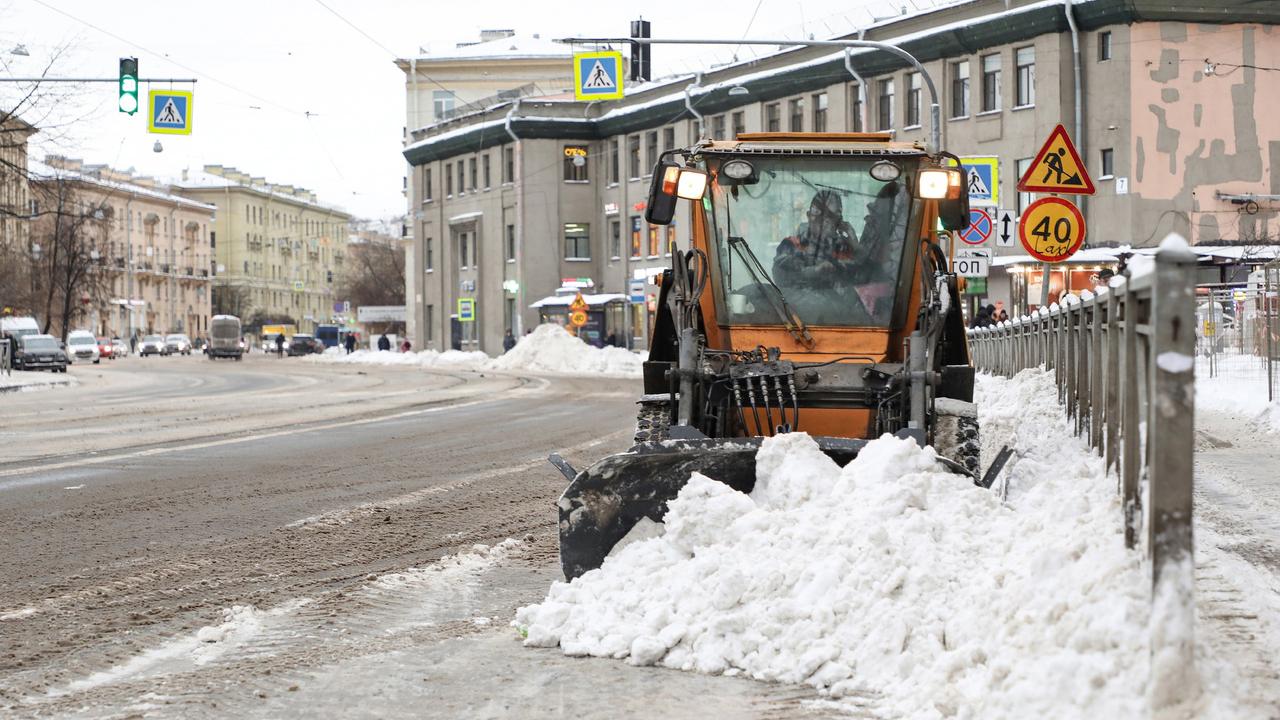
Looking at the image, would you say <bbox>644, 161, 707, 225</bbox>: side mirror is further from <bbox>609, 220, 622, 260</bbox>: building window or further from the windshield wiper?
<bbox>609, 220, 622, 260</bbox>: building window

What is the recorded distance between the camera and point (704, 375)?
1013 centimetres

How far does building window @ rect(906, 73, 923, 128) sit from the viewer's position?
5125 centimetres

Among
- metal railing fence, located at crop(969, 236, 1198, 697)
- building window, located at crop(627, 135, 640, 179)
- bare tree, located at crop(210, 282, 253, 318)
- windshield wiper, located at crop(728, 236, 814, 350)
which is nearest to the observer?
metal railing fence, located at crop(969, 236, 1198, 697)

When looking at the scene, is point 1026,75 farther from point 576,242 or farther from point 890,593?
point 890,593

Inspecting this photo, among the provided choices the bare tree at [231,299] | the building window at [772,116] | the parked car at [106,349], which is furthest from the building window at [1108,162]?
the bare tree at [231,299]

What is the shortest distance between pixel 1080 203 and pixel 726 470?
39.5 metres

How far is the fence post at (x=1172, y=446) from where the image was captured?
15.7 ft

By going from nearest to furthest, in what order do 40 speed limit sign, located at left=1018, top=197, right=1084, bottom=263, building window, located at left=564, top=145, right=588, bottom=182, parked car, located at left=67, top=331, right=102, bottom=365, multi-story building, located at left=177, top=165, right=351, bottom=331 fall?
1. 40 speed limit sign, located at left=1018, top=197, right=1084, bottom=263
2. building window, located at left=564, top=145, right=588, bottom=182
3. parked car, located at left=67, top=331, right=102, bottom=365
4. multi-story building, located at left=177, top=165, right=351, bottom=331

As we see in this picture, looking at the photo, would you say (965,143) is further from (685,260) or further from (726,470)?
(726,470)

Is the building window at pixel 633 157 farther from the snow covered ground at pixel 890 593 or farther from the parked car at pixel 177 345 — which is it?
the snow covered ground at pixel 890 593

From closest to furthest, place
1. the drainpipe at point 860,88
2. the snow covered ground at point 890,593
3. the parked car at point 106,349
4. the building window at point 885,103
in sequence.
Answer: the snow covered ground at point 890,593, the drainpipe at point 860,88, the building window at point 885,103, the parked car at point 106,349

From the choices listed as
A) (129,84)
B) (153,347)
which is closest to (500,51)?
(153,347)

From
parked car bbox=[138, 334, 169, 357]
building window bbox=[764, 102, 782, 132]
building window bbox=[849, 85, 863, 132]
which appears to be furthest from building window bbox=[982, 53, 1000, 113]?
parked car bbox=[138, 334, 169, 357]

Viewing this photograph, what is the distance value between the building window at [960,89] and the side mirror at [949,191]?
40056 mm
